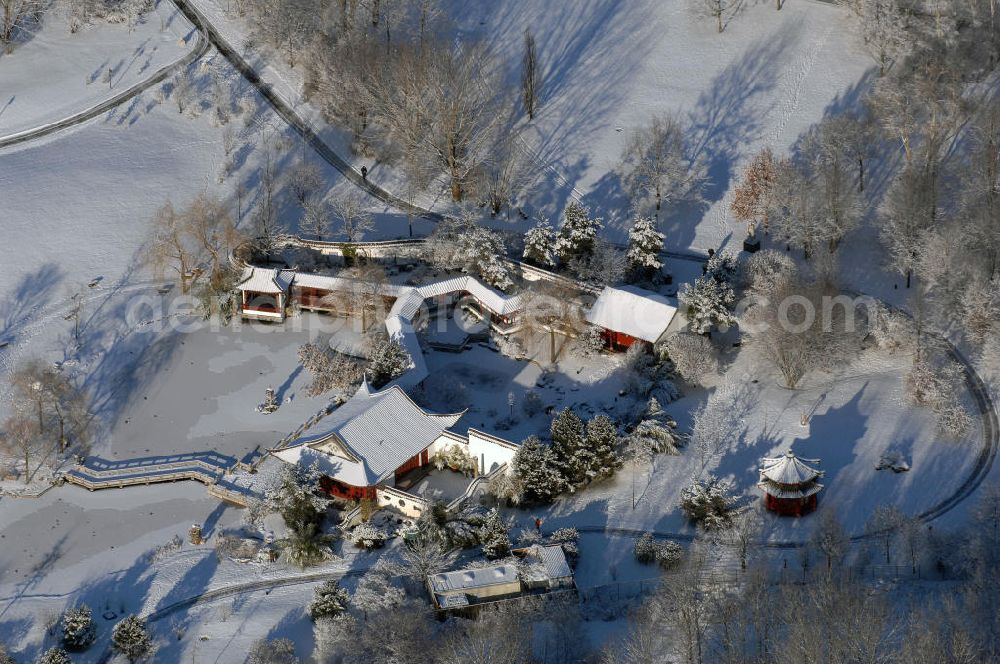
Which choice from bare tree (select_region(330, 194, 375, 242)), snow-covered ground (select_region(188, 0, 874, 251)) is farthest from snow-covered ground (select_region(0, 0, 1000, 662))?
Result: bare tree (select_region(330, 194, 375, 242))

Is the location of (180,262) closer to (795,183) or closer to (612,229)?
(612,229)

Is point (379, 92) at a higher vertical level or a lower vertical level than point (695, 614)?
higher

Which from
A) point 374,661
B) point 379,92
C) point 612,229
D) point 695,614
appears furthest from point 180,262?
point 695,614

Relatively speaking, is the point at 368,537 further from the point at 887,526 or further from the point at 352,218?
the point at 352,218

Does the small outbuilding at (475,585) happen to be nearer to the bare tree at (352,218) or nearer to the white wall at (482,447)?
the white wall at (482,447)

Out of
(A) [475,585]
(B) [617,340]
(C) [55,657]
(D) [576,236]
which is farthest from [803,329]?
(C) [55,657]

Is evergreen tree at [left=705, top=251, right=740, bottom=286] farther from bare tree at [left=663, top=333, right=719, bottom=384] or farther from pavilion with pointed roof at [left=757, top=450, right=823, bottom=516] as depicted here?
pavilion with pointed roof at [left=757, top=450, right=823, bottom=516]
